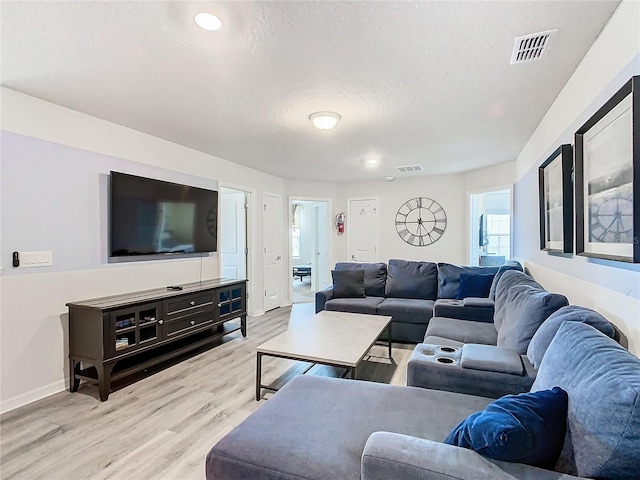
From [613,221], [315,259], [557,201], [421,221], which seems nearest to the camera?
[613,221]

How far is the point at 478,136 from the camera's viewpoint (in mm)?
3773

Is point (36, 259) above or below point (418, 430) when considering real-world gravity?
above

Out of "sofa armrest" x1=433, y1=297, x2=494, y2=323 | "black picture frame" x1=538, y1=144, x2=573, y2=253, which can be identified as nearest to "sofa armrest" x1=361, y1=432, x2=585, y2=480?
"black picture frame" x1=538, y1=144, x2=573, y2=253

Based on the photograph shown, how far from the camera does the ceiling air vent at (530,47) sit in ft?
6.22

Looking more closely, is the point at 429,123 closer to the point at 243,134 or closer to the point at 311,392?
the point at 243,134

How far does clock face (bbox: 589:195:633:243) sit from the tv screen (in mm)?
3670

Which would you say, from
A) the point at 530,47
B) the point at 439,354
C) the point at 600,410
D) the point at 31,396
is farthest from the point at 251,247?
the point at 600,410

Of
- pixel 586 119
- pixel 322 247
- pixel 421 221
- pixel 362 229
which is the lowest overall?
pixel 322 247

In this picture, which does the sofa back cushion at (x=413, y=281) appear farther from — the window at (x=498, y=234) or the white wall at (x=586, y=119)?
the window at (x=498, y=234)

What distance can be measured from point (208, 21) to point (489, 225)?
5.36 metres

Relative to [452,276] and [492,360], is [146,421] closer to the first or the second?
[492,360]

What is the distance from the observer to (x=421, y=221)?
20.7ft

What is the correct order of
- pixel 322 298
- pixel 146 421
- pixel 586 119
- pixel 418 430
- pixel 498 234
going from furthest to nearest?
pixel 498 234 → pixel 322 298 → pixel 146 421 → pixel 586 119 → pixel 418 430

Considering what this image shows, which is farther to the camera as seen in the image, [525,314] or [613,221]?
[525,314]
